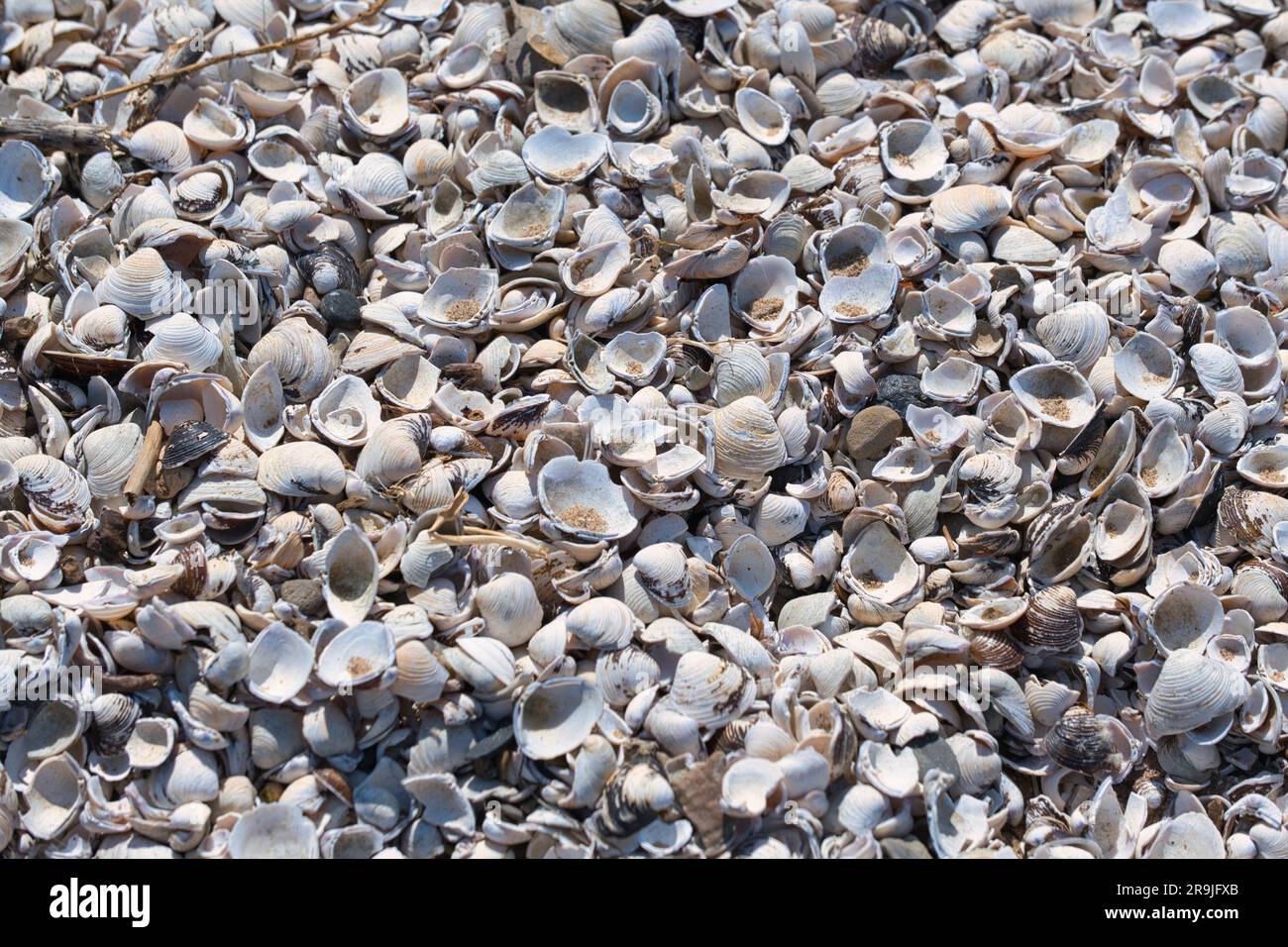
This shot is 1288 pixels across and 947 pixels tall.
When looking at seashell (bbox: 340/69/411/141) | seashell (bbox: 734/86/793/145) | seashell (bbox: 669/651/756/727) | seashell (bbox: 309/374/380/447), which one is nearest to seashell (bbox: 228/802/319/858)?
seashell (bbox: 669/651/756/727)

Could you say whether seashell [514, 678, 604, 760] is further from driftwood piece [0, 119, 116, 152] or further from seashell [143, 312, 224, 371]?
driftwood piece [0, 119, 116, 152]

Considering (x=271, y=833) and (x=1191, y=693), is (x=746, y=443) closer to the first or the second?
(x=1191, y=693)

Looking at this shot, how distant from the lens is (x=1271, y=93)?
3.44 m

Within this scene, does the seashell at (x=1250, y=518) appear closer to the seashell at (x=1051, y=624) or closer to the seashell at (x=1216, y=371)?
the seashell at (x=1216, y=371)

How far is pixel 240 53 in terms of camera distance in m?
3.17

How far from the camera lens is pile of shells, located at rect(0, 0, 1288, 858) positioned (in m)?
2.19

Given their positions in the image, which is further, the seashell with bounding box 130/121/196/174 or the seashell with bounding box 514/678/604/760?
the seashell with bounding box 130/121/196/174
